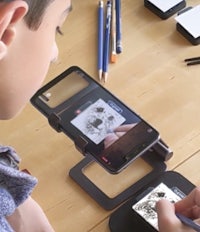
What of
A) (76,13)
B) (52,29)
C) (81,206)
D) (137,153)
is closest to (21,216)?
(81,206)

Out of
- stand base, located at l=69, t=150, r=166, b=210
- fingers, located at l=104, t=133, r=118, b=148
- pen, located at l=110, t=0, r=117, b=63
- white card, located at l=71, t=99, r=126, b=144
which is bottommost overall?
stand base, located at l=69, t=150, r=166, b=210

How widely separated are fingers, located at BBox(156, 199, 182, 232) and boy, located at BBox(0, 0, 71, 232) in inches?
6.2

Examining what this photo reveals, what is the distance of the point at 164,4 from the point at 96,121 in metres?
0.31

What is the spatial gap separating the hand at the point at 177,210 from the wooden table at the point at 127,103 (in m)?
0.08

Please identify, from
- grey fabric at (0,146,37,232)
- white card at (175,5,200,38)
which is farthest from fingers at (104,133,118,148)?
white card at (175,5,200,38)

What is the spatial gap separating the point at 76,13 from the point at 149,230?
47 cm

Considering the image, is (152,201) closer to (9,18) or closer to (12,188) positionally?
(12,188)

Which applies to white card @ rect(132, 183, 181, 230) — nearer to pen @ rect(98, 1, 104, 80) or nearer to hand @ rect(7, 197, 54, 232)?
hand @ rect(7, 197, 54, 232)

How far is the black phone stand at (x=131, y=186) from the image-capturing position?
838mm

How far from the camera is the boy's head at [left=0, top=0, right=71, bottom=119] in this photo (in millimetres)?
574

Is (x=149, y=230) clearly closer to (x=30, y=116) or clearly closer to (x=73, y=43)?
(x=30, y=116)

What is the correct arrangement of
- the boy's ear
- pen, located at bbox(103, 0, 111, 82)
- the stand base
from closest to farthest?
the boy's ear
the stand base
pen, located at bbox(103, 0, 111, 82)

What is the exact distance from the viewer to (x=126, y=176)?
864 millimetres

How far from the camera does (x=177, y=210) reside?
778 millimetres
